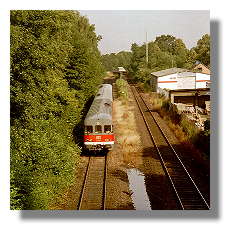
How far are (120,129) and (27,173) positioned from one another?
11794mm

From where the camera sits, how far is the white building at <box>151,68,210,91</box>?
101ft

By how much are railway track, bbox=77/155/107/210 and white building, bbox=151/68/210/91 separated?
45.9 feet

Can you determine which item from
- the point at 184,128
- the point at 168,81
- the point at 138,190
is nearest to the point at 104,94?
the point at 184,128

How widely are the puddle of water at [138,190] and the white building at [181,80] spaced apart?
46.5 ft

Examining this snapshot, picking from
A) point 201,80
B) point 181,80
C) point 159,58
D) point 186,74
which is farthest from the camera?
point 159,58

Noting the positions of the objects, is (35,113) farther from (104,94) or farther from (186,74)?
(186,74)

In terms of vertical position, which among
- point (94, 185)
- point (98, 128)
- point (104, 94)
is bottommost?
point (94, 185)

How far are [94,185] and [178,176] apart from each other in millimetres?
3293

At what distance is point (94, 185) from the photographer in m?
14.1

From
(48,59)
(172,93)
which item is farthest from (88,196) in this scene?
(172,93)

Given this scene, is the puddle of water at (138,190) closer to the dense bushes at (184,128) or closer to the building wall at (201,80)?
the dense bushes at (184,128)

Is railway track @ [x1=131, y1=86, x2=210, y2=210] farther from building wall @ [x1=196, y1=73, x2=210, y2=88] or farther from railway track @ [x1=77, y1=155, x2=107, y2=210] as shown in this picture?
building wall @ [x1=196, y1=73, x2=210, y2=88]

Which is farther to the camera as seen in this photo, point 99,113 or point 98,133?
point 99,113
